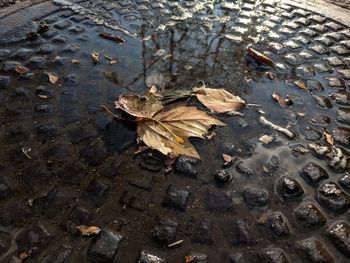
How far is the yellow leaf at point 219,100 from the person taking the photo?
2.57 meters

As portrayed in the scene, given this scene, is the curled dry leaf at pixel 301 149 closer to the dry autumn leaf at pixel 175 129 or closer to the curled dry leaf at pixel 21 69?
the dry autumn leaf at pixel 175 129

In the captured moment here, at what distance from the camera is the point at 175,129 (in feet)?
7.59

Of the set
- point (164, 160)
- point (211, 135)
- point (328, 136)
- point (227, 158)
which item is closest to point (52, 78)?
point (164, 160)

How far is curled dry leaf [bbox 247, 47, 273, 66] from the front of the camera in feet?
10.2

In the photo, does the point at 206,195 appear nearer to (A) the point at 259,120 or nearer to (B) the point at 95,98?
(A) the point at 259,120

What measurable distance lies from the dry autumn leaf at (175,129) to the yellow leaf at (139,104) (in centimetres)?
5

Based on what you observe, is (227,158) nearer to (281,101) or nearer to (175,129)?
(175,129)

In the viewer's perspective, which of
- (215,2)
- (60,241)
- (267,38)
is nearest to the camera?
(60,241)

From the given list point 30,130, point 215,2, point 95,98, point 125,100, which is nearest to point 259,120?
point 125,100

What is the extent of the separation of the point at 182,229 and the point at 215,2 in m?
3.09

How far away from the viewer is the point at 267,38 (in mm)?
3467

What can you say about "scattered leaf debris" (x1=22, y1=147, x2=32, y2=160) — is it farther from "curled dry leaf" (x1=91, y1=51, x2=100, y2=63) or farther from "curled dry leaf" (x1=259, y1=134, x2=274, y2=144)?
"curled dry leaf" (x1=259, y1=134, x2=274, y2=144)

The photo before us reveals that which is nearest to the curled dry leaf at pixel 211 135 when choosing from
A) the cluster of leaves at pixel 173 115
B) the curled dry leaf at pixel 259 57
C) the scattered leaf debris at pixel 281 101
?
the cluster of leaves at pixel 173 115

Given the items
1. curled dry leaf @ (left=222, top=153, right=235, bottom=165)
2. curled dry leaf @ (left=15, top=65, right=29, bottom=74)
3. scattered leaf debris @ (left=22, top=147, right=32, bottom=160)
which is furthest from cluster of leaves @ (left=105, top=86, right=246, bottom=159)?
curled dry leaf @ (left=15, top=65, right=29, bottom=74)
